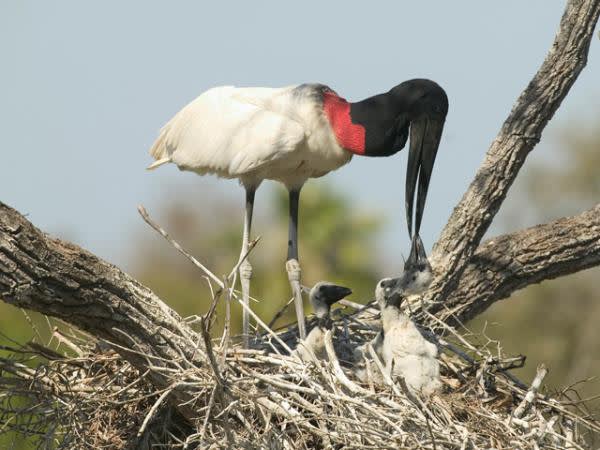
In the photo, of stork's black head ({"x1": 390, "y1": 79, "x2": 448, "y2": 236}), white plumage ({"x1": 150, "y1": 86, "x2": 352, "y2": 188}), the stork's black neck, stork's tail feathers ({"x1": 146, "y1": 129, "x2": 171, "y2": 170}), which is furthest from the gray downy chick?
stork's tail feathers ({"x1": 146, "y1": 129, "x2": 171, "y2": 170})

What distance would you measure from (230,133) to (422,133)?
0.98 metres

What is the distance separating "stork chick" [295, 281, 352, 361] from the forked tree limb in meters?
0.53

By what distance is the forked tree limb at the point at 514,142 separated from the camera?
6.45 metres

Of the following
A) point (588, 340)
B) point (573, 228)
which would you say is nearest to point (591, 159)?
point (588, 340)

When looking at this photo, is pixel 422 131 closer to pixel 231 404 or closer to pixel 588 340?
pixel 231 404

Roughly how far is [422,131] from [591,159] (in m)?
11.8

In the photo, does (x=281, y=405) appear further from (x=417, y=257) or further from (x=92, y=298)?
(x=417, y=257)

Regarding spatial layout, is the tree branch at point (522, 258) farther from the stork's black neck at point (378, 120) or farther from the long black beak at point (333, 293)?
the stork's black neck at point (378, 120)

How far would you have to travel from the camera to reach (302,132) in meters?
6.48

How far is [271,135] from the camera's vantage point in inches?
253

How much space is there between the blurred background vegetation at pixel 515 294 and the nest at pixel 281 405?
5.66 metres

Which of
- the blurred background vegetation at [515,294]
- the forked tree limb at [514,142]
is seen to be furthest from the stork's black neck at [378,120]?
the blurred background vegetation at [515,294]

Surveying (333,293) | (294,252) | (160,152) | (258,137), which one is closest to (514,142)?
(333,293)

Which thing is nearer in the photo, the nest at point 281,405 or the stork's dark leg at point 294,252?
the nest at point 281,405
